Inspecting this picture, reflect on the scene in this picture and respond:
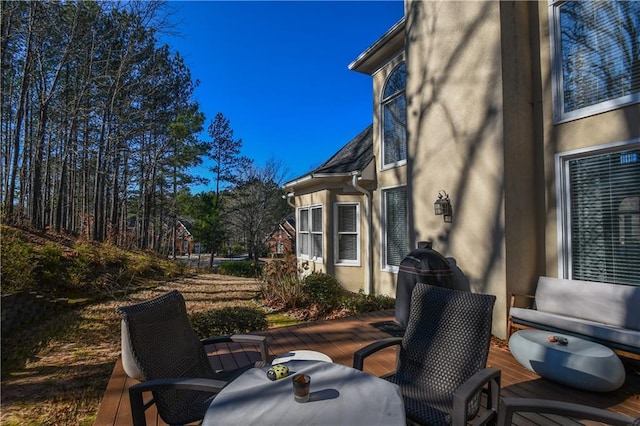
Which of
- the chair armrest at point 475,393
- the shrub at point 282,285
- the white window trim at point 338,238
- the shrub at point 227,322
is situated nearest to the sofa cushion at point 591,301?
the chair armrest at point 475,393

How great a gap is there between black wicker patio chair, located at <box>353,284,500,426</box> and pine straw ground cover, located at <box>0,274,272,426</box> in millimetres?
2964

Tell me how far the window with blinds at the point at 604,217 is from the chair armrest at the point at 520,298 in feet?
1.87

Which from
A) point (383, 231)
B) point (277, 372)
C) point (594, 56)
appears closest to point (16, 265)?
point (277, 372)

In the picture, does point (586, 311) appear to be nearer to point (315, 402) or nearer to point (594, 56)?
point (594, 56)

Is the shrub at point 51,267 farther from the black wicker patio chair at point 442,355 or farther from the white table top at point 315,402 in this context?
the black wicker patio chair at point 442,355

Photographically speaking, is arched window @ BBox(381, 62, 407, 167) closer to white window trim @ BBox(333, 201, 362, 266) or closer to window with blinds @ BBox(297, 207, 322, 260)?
white window trim @ BBox(333, 201, 362, 266)

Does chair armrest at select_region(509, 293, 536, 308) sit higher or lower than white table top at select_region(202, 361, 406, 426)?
lower

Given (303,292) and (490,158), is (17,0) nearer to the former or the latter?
(303,292)

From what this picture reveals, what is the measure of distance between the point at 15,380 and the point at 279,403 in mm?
4344

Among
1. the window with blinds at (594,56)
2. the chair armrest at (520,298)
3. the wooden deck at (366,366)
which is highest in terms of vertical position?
the window with blinds at (594,56)

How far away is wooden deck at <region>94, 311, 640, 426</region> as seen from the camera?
2674 mm

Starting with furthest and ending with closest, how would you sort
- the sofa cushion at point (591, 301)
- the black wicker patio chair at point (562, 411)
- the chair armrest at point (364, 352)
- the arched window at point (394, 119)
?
the arched window at point (394, 119), the sofa cushion at point (591, 301), the chair armrest at point (364, 352), the black wicker patio chair at point (562, 411)

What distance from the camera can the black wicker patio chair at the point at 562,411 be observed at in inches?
58.1

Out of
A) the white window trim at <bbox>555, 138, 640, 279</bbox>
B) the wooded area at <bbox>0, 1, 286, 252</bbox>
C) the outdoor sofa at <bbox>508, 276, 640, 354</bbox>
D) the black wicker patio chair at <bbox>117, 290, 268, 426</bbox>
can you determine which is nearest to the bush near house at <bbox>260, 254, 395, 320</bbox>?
the outdoor sofa at <bbox>508, 276, 640, 354</bbox>
